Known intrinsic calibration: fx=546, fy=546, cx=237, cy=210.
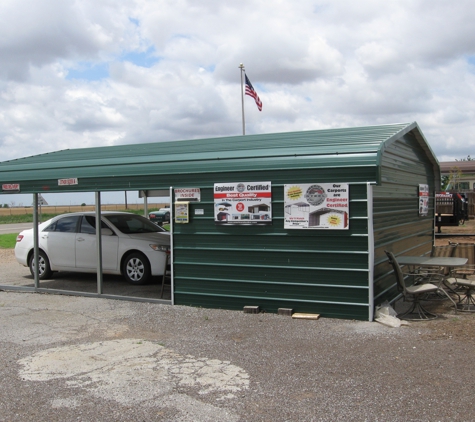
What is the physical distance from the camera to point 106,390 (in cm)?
501

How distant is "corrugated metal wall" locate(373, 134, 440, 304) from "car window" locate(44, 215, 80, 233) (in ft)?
21.3

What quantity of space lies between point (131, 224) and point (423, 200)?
6.13 meters

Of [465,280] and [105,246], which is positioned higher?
[105,246]

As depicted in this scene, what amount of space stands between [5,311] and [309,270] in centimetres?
489

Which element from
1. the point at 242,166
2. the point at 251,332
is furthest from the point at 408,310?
the point at 242,166

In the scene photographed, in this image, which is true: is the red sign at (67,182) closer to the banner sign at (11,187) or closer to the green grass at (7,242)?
the banner sign at (11,187)

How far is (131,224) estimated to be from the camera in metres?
11.5

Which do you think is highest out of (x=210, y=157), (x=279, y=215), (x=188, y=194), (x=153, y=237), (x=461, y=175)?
(x=461, y=175)

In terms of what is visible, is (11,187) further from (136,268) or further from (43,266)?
(136,268)

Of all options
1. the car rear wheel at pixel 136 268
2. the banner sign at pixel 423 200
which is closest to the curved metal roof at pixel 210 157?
the banner sign at pixel 423 200

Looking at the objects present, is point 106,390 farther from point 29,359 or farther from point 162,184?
point 162,184

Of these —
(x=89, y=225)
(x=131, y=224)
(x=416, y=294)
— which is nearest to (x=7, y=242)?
(x=89, y=225)

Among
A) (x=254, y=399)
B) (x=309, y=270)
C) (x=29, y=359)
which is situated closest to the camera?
(x=254, y=399)

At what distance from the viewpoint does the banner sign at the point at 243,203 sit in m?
7.96
